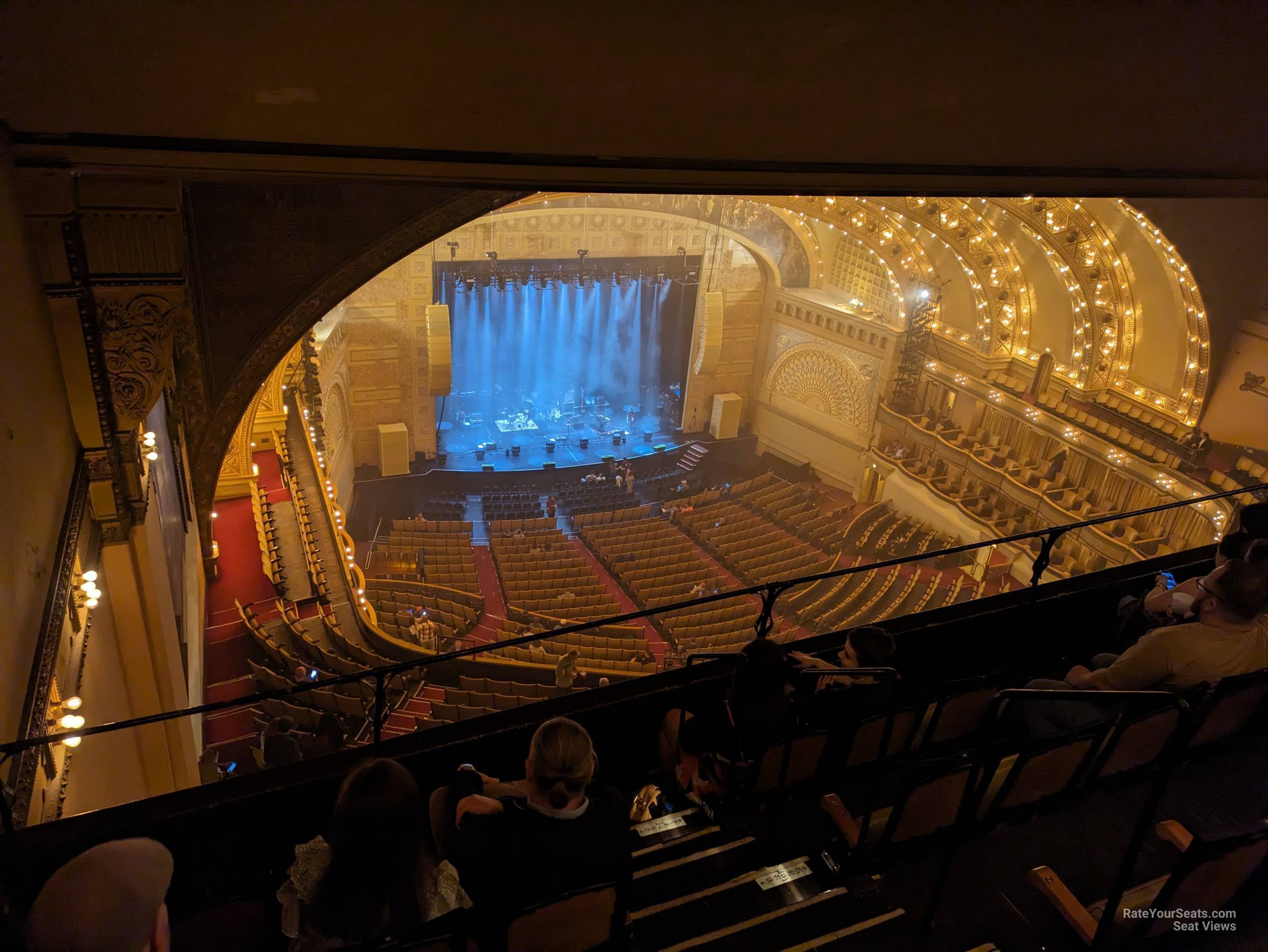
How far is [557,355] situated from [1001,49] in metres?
19.2

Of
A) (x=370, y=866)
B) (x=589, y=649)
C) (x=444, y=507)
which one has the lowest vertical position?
(x=444, y=507)

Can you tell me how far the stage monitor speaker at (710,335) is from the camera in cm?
2042

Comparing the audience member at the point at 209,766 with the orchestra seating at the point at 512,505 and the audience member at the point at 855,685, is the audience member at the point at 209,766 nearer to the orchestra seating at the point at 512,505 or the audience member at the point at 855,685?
the audience member at the point at 855,685

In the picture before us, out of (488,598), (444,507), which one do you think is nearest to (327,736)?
(488,598)

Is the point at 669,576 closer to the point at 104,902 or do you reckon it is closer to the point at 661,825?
the point at 661,825

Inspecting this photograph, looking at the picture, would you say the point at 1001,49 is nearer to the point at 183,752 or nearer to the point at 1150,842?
the point at 1150,842

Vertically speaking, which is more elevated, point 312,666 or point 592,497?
point 312,666

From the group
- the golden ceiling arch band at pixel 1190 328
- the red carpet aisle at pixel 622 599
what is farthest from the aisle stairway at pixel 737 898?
the golden ceiling arch band at pixel 1190 328

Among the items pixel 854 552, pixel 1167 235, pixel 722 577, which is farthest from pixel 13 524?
pixel 854 552

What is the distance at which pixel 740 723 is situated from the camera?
2.60 metres

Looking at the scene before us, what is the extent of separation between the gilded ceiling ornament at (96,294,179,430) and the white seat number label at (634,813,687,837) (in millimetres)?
3163

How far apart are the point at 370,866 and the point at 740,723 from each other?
1237 mm

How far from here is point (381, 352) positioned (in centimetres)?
1784

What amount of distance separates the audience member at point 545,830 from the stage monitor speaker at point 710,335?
1902 cm
